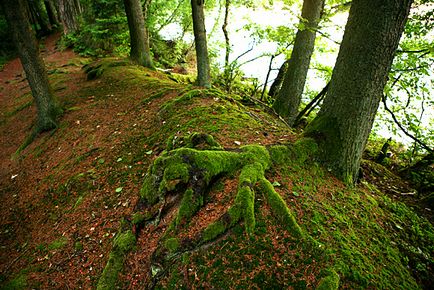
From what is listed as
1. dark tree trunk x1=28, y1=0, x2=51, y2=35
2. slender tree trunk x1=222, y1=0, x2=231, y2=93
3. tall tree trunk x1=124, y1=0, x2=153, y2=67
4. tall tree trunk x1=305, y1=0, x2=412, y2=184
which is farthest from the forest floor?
dark tree trunk x1=28, y1=0, x2=51, y2=35

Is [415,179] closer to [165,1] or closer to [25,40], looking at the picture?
[25,40]

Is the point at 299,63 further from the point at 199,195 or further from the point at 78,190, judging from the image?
the point at 78,190

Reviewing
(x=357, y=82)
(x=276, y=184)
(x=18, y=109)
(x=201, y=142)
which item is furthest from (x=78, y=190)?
(x=18, y=109)

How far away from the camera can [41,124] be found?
24.0 feet

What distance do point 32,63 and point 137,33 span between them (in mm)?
3780

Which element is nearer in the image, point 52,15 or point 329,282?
point 329,282

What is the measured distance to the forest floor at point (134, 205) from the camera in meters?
2.55

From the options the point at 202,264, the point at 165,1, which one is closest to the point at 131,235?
the point at 202,264

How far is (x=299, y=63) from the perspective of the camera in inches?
279

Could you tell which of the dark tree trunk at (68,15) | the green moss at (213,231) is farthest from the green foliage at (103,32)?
the green moss at (213,231)

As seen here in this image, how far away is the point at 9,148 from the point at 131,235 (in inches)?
285

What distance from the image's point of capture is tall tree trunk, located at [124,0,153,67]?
8844mm

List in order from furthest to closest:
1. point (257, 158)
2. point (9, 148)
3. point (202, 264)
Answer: point (9, 148)
point (257, 158)
point (202, 264)

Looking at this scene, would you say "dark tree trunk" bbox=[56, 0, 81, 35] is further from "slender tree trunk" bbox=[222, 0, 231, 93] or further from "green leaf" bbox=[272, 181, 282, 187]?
"green leaf" bbox=[272, 181, 282, 187]
